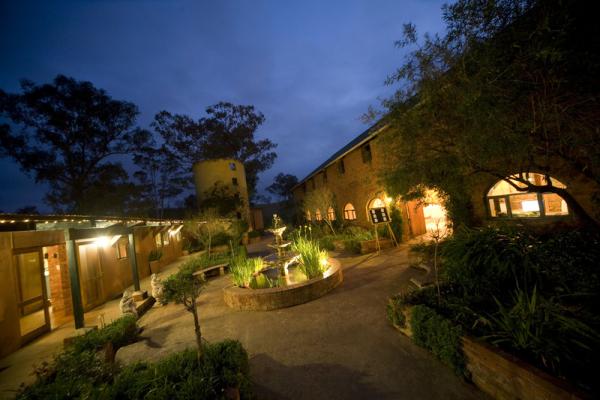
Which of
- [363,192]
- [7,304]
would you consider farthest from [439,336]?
[363,192]

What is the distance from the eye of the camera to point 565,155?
429cm

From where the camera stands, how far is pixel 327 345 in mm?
4102

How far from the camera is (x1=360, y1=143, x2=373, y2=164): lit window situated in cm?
1348

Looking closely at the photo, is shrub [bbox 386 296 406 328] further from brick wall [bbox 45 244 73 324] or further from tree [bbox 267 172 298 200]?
tree [bbox 267 172 298 200]

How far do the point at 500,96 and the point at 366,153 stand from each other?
31.8 ft

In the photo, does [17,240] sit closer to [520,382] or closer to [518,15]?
[520,382]

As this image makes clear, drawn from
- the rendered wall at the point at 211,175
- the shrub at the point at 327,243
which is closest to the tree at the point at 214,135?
the rendered wall at the point at 211,175

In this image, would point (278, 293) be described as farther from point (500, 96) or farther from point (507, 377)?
point (500, 96)

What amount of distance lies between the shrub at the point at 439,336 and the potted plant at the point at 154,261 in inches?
486

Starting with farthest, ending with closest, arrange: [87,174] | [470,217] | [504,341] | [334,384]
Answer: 1. [87,174]
2. [470,217]
3. [334,384]
4. [504,341]

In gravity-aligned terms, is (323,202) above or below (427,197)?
above

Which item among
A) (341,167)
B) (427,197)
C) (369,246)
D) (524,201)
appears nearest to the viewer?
(427,197)

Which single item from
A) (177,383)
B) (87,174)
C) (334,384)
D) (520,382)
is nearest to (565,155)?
(520,382)

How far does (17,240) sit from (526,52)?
34.4 ft
